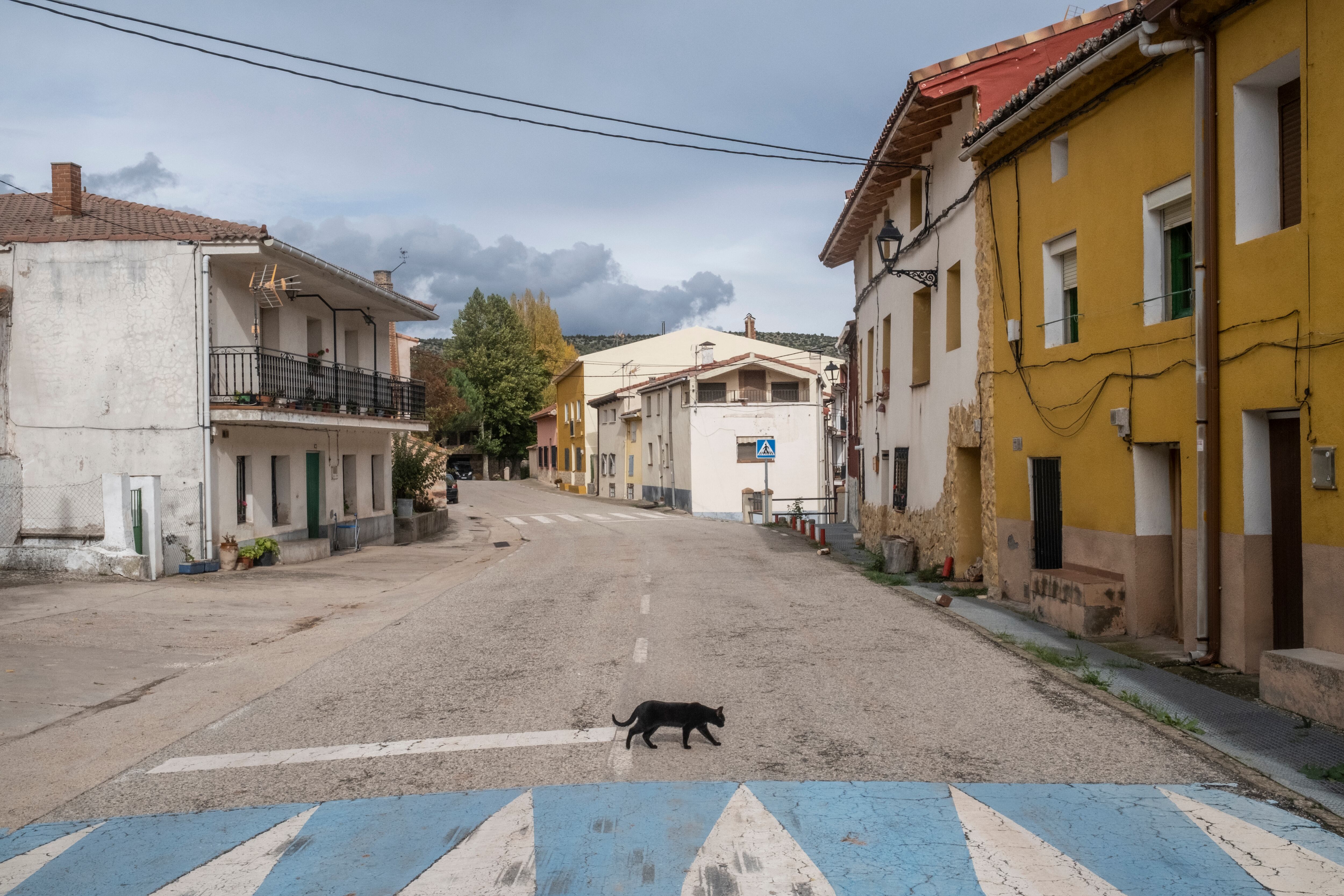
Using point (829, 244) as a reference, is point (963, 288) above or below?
below

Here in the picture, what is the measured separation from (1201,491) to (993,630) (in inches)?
119

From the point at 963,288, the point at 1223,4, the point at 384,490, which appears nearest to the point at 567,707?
the point at 1223,4

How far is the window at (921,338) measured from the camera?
17.9 metres

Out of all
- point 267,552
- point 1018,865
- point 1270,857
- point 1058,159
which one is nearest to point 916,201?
point 1058,159

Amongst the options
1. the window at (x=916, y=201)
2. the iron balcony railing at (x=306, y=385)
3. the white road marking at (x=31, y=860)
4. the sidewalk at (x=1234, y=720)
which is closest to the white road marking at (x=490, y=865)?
the white road marking at (x=31, y=860)

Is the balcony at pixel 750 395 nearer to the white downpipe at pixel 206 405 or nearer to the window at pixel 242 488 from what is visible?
the window at pixel 242 488

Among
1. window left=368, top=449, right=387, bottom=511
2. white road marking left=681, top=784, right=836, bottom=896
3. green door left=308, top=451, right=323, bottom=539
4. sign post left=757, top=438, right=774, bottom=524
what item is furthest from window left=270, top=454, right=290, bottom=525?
white road marking left=681, top=784, right=836, bottom=896

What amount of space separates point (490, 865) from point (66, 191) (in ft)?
66.8

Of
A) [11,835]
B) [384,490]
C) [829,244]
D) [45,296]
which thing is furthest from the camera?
[384,490]

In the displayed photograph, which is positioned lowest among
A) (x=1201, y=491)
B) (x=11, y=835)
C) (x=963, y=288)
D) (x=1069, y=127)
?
(x=11, y=835)

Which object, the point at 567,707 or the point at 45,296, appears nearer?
the point at 567,707

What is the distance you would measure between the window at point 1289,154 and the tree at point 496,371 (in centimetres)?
6456

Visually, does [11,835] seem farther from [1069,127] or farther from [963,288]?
[963,288]

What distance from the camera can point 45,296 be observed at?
18.2 meters
